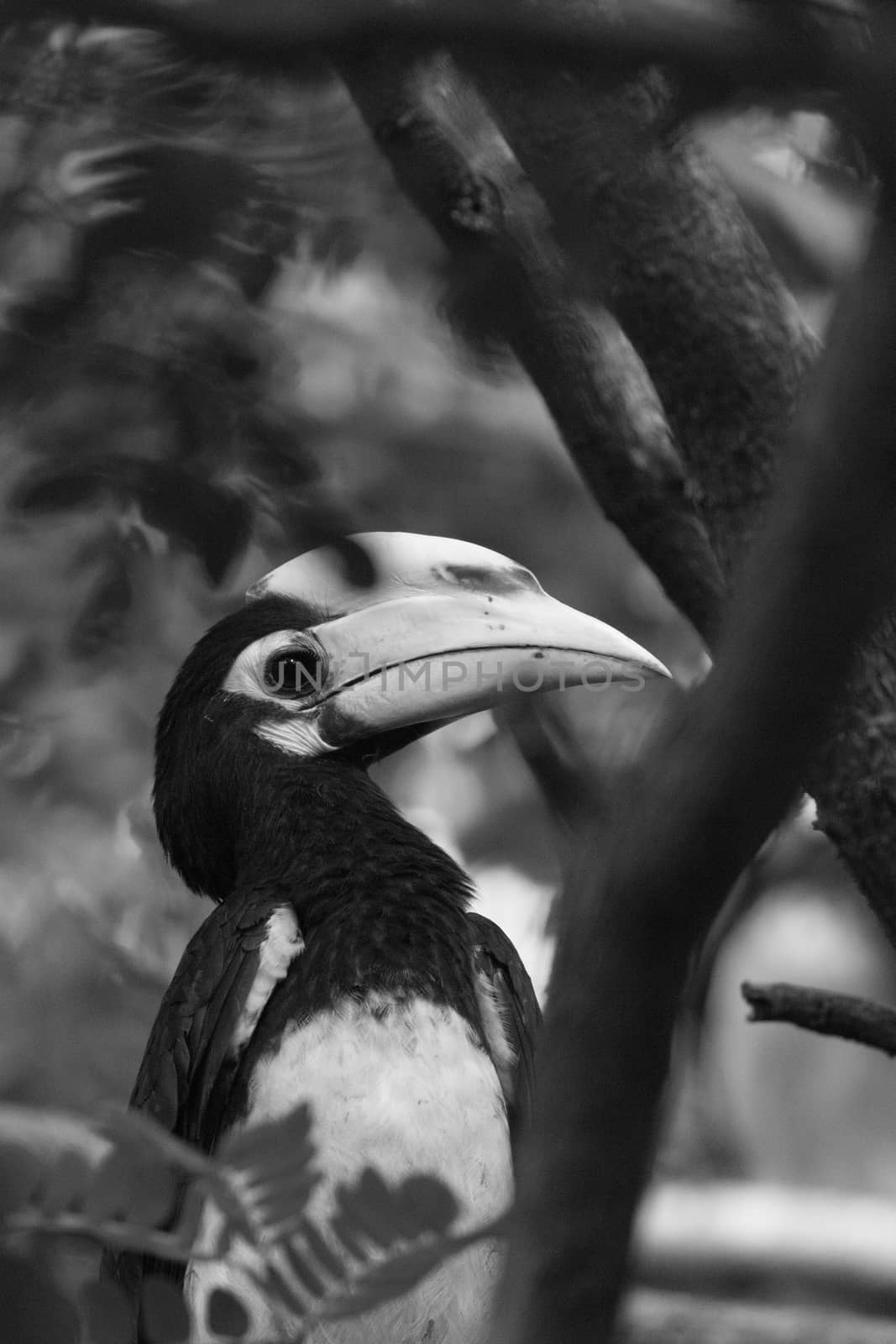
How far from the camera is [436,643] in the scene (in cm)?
324

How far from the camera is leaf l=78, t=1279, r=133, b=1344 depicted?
1.50m

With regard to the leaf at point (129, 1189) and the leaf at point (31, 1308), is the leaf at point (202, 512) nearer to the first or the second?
the leaf at point (129, 1189)

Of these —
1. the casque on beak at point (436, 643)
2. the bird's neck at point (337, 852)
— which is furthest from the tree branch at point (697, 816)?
the casque on beak at point (436, 643)

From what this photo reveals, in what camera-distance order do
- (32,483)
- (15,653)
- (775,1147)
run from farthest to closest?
(775,1147) → (15,653) → (32,483)

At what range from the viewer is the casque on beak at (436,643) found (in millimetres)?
3135

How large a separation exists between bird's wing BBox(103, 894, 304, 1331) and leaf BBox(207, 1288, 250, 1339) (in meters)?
1.00

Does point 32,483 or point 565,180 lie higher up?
point 565,180

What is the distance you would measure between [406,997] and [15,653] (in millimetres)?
1554

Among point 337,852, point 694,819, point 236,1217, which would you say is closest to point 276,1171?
point 236,1217

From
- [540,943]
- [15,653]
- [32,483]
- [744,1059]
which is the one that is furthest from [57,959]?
[744,1059]

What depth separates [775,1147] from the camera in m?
9.30

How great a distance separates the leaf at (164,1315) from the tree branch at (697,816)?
0.68m

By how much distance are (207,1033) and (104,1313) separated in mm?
1292

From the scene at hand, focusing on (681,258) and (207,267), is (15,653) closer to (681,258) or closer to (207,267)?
(681,258)
